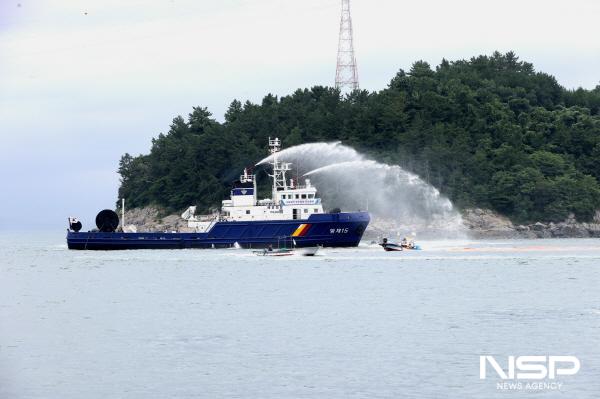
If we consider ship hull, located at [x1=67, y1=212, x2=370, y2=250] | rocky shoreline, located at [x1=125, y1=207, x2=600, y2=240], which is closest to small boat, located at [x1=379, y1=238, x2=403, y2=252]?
ship hull, located at [x1=67, y1=212, x2=370, y2=250]

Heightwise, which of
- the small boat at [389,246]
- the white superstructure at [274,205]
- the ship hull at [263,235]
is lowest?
the small boat at [389,246]

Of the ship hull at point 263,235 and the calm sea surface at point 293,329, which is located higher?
the ship hull at point 263,235

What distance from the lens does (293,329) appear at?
49.3 meters

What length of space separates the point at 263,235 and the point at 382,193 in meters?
46.2

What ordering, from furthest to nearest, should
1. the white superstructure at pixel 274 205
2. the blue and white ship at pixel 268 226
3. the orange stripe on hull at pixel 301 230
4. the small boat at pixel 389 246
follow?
1. the small boat at pixel 389 246
2. the white superstructure at pixel 274 205
3. the blue and white ship at pixel 268 226
4. the orange stripe on hull at pixel 301 230

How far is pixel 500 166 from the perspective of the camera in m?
153

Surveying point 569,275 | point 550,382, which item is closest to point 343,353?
point 550,382

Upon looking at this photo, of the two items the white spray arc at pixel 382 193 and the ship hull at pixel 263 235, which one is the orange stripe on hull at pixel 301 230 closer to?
the ship hull at pixel 263 235

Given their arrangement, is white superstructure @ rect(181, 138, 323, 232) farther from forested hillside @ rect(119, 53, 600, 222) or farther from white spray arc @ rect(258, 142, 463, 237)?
forested hillside @ rect(119, 53, 600, 222)

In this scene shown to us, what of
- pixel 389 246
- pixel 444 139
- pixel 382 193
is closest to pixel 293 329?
pixel 389 246

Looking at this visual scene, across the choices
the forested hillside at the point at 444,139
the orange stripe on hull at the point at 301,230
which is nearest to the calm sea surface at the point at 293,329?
the orange stripe on hull at the point at 301,230

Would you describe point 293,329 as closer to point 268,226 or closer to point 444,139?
point 268,226

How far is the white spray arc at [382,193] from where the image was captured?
5468 inches

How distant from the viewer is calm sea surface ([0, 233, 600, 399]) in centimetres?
3662
